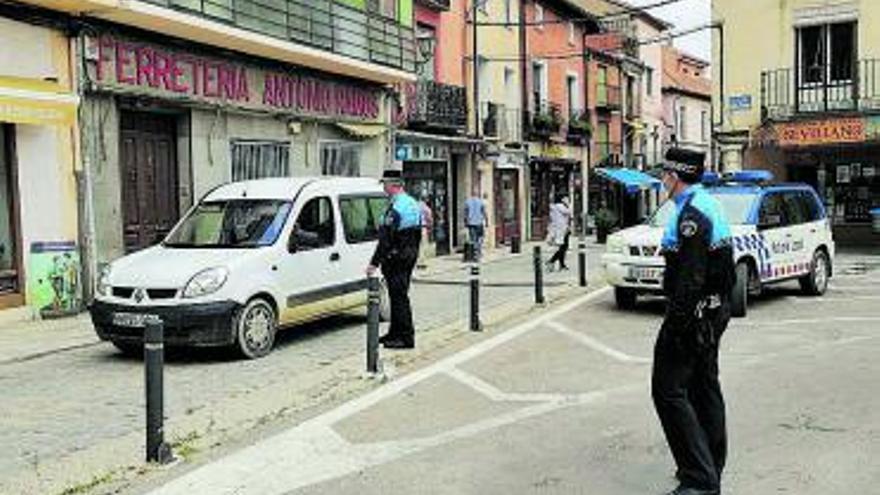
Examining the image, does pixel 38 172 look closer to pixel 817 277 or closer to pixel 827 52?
pixel 817 277

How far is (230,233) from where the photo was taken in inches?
449

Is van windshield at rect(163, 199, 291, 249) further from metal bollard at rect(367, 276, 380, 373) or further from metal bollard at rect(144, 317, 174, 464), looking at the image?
metal bollard at rect(144, 317, 174, 464)

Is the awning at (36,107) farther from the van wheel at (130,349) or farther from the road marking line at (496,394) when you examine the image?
the road marking line at (496,394)

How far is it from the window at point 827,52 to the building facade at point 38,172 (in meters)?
19.1

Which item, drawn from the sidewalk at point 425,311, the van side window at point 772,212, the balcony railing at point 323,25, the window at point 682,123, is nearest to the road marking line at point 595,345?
the sidewalk at point 425,311

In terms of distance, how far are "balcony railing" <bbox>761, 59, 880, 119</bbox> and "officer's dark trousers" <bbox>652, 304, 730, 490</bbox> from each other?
2218cm

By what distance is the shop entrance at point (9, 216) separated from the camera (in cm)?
1436

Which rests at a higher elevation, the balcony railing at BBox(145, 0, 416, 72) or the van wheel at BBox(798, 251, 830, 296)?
the balcony railing at BBox(145, 0, 416, 72)

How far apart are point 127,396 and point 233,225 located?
3.06 m

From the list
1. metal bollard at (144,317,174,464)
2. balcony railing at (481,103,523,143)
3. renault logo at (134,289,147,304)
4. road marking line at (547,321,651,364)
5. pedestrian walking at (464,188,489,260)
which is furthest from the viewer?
balcony railing at (481,103,523,143)

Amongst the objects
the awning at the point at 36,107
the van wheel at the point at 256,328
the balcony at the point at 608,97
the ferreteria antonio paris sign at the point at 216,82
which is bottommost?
the van wheel at the point at 256,328

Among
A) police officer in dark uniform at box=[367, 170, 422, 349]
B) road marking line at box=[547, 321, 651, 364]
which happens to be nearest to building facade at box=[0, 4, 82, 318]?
police officer in dark uniform at box=[367, 170, 422, 349]

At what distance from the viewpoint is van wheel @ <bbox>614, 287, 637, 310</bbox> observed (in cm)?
1449

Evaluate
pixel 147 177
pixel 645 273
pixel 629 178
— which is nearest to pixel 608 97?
pixel 629 178
